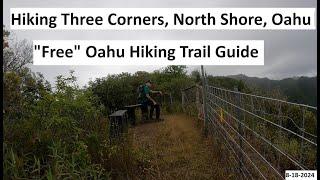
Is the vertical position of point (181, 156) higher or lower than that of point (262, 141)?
lower

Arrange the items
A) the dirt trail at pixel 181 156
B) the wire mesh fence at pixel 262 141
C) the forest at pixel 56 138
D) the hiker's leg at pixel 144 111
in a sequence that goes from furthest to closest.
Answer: the hiker's leg at pixel 144 111 < the dirt trail at pixel 181 156 < the forest at pixel 56 138 < the wire mesh fence at pixel 262 141

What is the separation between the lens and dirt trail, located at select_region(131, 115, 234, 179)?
227 inches

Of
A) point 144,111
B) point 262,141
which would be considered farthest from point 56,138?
point 144,111

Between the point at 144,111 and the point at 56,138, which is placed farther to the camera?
the point at 144,111

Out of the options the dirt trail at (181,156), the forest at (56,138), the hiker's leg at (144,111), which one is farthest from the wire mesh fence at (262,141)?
the hiker's leg at (144,111)

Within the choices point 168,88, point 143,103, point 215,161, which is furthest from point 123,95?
point 215,161

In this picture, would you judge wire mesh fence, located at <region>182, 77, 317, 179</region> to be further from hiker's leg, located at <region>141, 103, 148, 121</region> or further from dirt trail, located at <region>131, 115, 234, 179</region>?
hiker's leg, located at <region>141, 103, 148, 121</region>

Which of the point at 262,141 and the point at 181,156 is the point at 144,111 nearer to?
the point at 181,156

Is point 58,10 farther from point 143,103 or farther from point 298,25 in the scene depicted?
point 143,103

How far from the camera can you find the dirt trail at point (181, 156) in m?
5.77

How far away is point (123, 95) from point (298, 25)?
16.9m

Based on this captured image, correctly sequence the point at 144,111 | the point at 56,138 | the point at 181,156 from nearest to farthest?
the point at 56,138 → the point at 181,156 → the point at 144,111

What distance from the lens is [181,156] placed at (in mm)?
6984

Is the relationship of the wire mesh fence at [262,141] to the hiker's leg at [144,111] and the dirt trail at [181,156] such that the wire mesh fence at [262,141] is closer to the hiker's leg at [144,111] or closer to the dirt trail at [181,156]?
the dirt trail at [181,156]
